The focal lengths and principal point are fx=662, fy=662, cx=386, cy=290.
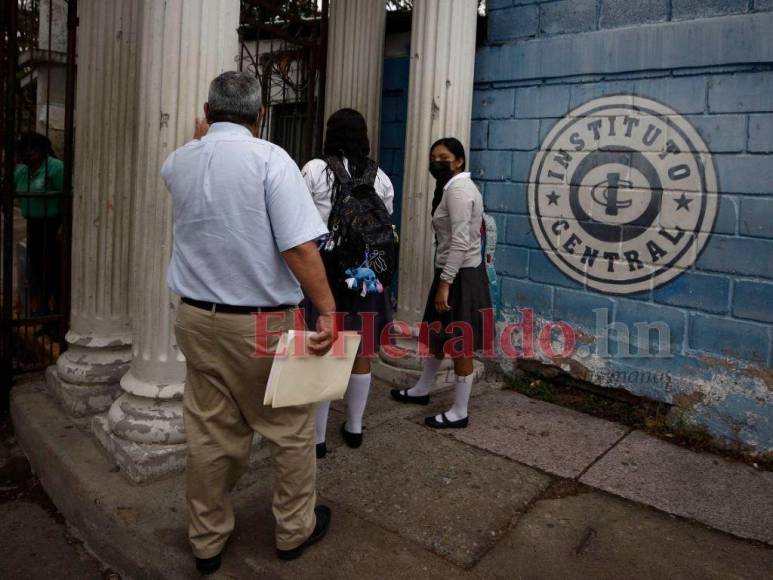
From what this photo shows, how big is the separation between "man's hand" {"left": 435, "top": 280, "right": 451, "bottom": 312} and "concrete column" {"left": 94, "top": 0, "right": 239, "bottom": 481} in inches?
57.2

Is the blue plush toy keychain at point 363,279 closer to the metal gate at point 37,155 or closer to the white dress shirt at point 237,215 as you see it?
the white dress shirt at point 237,215

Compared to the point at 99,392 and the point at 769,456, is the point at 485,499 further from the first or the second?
the point at 99,392

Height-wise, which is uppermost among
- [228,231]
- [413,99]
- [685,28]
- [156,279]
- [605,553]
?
[685,28]

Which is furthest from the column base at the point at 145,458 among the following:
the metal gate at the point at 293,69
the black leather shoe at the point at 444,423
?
the metal gate at the point at 293,69

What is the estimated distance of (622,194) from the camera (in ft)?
13.6

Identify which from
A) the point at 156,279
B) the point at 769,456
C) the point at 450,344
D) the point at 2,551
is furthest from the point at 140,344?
the point at 769,456

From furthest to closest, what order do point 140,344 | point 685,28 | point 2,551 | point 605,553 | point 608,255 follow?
point 608,255, point 685,28, point 140,344, point 2,551, point 605,553

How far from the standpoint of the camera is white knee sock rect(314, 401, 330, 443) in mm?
3301

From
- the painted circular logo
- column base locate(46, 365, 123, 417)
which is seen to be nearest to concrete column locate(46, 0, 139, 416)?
column base locate(46, 365, 123, 417)

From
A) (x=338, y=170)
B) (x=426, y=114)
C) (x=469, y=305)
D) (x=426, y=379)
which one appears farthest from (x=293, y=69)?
(x=426, y=379)

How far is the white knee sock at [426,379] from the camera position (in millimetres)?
4148

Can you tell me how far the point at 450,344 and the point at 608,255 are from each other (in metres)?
1.23

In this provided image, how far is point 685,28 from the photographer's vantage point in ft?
Answer: 12.6

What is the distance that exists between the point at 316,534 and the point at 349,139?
1.78 metres
